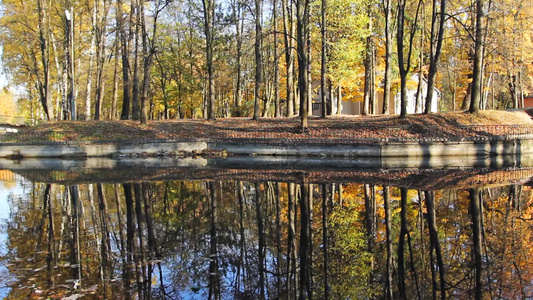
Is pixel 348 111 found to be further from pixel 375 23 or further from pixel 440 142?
pixel 440 142

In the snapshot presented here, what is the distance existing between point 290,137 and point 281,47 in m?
13.4

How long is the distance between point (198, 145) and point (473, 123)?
15.5 m

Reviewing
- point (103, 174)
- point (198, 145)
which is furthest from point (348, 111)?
point (103, 174)

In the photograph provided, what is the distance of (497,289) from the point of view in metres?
5.12

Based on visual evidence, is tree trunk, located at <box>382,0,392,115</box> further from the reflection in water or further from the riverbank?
the reflection in water

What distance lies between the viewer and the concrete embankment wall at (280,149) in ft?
67.4

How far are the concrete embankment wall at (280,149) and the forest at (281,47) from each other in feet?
9.63

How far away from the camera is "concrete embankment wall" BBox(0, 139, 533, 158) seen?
20531 mm

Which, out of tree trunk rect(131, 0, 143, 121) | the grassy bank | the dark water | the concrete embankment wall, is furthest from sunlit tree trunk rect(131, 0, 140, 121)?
the dark water

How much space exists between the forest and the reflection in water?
41.6 ft

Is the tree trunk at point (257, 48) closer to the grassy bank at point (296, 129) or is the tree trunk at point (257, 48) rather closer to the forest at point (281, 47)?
the forest at point (281, 47)

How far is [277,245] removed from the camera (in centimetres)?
707

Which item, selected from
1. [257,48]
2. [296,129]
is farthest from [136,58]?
[296,129]

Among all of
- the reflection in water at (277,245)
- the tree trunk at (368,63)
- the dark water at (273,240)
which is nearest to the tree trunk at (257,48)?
the tree trunk at (368,63)
